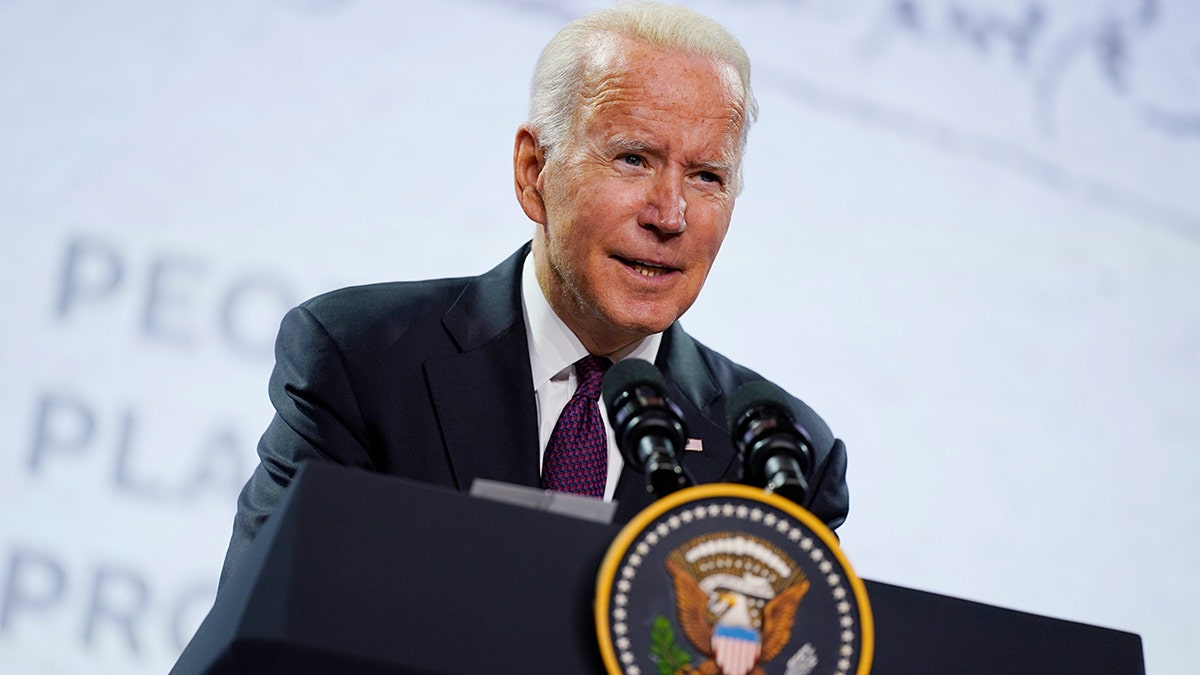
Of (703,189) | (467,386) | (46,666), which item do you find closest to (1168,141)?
(703,189)

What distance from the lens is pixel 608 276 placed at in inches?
77.2

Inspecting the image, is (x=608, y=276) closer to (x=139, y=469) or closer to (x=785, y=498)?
(x=785, y=498)

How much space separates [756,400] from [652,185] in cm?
76

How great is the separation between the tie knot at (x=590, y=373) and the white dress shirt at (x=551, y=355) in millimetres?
13

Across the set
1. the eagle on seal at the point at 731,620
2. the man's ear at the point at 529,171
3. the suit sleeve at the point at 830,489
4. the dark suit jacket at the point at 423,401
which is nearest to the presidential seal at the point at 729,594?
the eagle on seal at the point at 731,620

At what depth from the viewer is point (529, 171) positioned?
2182mm

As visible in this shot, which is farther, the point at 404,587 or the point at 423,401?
the point at 423,401

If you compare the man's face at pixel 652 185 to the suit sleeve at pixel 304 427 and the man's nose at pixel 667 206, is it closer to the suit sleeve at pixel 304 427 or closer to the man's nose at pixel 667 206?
the man's nose at pixel 667 206

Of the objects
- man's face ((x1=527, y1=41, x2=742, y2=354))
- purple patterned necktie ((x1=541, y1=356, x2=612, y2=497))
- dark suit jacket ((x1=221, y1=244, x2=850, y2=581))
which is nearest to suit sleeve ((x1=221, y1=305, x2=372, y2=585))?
dark suit jacket ((x1=221, y1=244, x2=850, y2=581))

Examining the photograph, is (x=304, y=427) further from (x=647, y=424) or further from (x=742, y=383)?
(x=647, y=424)

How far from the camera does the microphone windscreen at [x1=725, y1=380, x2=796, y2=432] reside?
1.21m

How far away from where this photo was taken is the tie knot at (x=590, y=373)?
2025mm

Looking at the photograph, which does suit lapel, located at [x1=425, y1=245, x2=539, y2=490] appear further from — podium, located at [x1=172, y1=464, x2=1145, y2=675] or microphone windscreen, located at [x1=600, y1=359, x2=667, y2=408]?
podium, located at [x1=172, y1=464, x2=1145, y2=675]

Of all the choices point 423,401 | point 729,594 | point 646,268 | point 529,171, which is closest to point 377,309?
point 423,401
